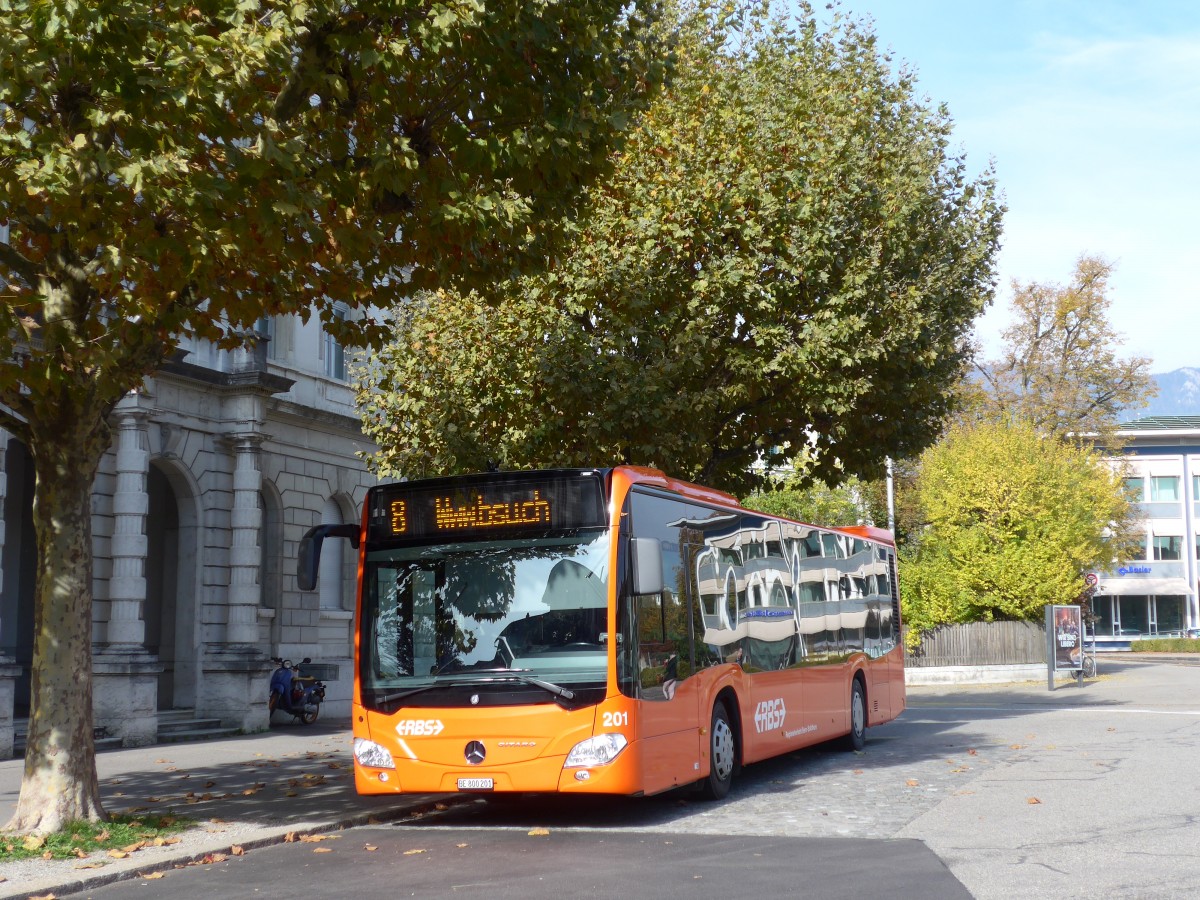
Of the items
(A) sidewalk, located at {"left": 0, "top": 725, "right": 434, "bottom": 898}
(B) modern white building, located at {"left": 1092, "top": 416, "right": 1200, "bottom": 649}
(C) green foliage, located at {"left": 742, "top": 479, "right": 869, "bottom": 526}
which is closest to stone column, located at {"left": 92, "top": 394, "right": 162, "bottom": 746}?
(A) sidewalk, located at {"left": 0, "top": 725, "right": 434, "bottom": 898}

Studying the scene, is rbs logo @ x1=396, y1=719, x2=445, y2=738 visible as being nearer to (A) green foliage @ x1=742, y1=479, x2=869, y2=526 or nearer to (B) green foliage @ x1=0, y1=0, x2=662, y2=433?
(B) green foliage @ x1=0, y1=0, x2=662, y2=433

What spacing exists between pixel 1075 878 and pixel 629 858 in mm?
2952

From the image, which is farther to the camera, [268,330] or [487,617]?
[268,330]

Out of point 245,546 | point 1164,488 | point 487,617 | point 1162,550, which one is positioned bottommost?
point 487,617

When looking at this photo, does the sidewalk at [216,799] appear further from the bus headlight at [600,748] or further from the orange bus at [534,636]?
the bus headlight at [600,748]

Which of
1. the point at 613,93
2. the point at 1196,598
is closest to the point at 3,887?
the point at 613,93

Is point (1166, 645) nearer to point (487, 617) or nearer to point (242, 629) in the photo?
Result: point (242, 629)

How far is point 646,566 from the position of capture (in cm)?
1157

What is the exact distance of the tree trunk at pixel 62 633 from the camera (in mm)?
10773

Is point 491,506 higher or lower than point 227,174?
lower

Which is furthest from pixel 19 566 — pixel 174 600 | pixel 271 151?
pixel 271 151

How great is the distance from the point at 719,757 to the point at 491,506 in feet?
11.3

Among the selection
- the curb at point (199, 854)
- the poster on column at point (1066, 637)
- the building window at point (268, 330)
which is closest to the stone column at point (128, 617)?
the building window at point (268, 330)

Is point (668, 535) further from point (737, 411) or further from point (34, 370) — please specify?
point (737, 411)
